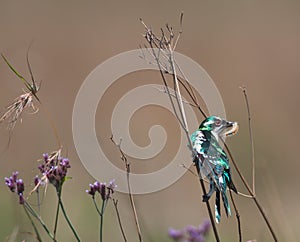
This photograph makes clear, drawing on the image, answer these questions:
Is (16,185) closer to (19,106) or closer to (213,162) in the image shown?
(19,106)

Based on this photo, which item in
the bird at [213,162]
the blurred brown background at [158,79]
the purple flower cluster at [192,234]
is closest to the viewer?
the purple flower cluster at [192,234]


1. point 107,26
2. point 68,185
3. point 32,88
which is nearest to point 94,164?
point 68,185

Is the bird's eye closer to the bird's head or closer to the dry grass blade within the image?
the bird's head

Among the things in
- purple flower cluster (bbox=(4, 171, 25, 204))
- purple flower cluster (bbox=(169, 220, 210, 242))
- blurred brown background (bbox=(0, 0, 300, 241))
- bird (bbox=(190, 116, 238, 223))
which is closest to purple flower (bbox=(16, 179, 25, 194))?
purple flower cluster (bbox=(4, 171, 25, 204))

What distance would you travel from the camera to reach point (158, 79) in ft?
25.1

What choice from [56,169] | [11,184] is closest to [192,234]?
[56,169]

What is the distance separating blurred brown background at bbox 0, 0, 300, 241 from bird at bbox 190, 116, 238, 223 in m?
1.38

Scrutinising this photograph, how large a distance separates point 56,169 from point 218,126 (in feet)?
1.38

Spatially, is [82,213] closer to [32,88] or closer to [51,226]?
[51,226]

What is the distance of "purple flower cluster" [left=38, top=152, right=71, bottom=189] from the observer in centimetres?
199

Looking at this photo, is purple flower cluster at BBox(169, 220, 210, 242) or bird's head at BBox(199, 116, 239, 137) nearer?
purple flower cluster at BBox(169, 220, 210, 242)

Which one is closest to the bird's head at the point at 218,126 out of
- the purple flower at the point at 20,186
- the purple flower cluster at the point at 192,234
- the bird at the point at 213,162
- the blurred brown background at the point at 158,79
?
the bird at the point at 213,162

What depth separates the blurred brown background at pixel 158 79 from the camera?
468 cm

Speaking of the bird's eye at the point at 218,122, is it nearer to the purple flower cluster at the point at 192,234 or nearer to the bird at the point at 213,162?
the bird at the point at 213,162
